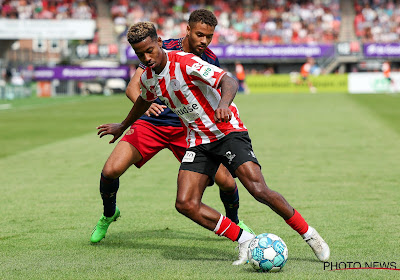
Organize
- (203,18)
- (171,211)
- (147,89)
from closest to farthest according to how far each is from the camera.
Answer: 1. (147,89)
2. (203,18)
3. (171,211)

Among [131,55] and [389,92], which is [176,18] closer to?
[131,55]

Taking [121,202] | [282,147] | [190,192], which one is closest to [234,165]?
[190,192]

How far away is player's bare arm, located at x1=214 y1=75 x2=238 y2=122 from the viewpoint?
4961 millimetres

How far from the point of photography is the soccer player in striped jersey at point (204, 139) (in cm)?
534

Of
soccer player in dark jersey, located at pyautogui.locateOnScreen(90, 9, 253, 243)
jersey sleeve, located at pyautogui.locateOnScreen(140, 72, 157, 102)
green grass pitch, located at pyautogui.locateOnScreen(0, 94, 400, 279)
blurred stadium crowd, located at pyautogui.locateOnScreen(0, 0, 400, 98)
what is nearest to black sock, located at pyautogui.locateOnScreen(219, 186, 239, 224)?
soccer player in dark jersey, located at pyautogui.locateOnScreen(90, 9, 253, 243)

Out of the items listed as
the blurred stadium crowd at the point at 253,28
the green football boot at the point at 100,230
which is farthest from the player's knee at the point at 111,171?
the blurred stadium crowd at the point at 253,28

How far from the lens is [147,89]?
5.86 metres

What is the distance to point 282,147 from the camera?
14.8 m

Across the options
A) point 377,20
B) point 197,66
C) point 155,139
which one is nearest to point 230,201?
point 155,139

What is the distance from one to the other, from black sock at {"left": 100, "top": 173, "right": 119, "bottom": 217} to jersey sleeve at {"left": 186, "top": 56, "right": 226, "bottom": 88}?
1.56 m

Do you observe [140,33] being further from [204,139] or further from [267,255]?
[267,255]

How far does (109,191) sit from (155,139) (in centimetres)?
69

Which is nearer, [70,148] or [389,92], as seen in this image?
[70,148]

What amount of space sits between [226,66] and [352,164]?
37878mm
